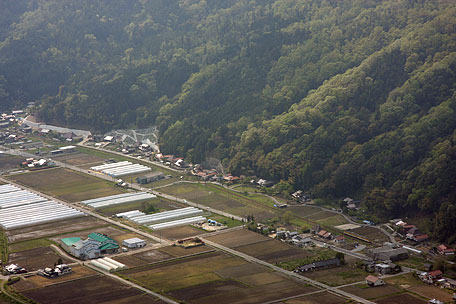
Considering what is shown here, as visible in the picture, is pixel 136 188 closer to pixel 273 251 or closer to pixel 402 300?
pixel 273 251

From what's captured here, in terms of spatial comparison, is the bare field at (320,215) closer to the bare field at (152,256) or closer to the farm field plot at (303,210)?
the farm field plot at (303,210)

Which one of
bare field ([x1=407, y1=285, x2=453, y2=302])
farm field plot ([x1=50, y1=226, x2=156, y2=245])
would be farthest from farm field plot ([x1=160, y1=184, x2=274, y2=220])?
bare field ([x1=407, y1=285, x2=453, y2=302])

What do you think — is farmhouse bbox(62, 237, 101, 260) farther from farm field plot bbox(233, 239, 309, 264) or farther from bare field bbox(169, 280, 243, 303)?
farm field plot bbox(233, 239, 309, 264)

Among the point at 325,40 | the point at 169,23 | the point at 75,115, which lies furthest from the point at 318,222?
the point at 169,23

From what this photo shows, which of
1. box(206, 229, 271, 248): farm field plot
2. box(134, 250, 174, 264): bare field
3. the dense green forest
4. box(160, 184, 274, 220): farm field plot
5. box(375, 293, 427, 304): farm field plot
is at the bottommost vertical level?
box(375, 293, 427, 304): farm field plot

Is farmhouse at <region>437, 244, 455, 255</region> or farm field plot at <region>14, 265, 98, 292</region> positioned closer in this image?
farm field plot at <region>14, 265, 98, 292</region>

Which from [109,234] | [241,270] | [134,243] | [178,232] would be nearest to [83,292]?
[134,243]
